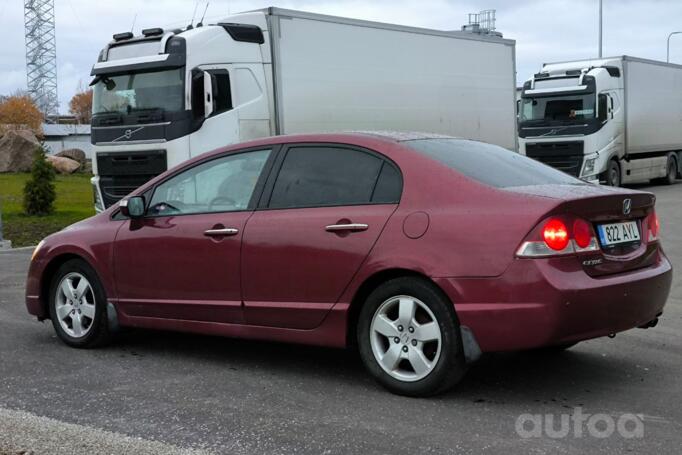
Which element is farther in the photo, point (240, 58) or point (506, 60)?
point (506, 60)

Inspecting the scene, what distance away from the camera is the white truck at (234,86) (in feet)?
→ 40.5

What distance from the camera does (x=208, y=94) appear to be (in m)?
12.2

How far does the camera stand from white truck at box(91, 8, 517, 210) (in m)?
12.3

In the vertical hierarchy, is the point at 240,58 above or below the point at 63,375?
above

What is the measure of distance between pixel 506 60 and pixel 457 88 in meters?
2.46

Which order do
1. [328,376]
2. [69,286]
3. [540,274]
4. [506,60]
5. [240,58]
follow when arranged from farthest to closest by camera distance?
[506,60], [240,58], [69,286], [328,376], [540,274]

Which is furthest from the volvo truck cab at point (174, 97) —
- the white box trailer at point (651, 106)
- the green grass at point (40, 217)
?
the white box trailer at point (651, 106)

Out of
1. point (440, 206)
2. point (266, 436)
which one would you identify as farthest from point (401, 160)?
point (266, 436)

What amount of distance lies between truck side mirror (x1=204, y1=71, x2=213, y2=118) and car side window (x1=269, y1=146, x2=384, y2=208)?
6697 mm

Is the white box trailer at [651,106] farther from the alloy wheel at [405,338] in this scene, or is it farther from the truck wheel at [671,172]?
the alloy wheel at [405,338]

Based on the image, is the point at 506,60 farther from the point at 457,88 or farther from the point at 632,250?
the point at 632,250

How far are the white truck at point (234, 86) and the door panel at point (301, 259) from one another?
680 centimetres

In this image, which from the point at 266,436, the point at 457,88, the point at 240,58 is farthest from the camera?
the point at 457,88

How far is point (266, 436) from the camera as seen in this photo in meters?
4.39
